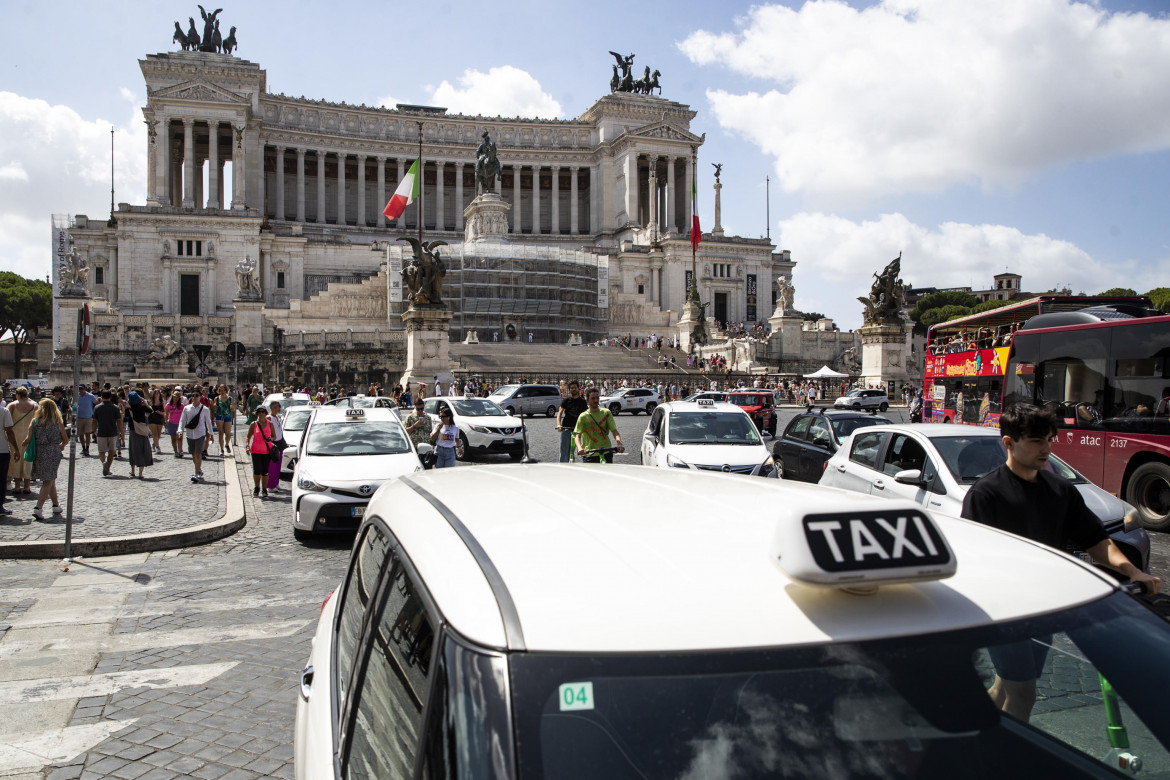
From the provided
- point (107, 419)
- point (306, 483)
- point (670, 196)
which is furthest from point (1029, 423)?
point (670, 196)

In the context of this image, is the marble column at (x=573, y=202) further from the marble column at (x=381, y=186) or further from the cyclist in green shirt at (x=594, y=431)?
the cyclist in green shirt at (x=594, y=431)

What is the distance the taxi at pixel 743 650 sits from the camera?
1.56 m

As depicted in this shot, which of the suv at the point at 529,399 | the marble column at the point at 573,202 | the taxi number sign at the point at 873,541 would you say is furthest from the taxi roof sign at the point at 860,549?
the marble column at the point at 573,202

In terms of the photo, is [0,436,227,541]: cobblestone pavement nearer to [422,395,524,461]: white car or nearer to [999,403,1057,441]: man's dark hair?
[422,395,524,461]: white car

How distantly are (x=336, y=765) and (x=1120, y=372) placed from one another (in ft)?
44.1

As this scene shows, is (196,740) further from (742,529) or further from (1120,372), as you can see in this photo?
(1120,372)

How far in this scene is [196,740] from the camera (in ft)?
14.9

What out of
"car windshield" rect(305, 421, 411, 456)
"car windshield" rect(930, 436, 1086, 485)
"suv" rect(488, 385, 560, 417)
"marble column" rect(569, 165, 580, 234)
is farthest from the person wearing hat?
"marble column" rect(569, 165, 580, 234)

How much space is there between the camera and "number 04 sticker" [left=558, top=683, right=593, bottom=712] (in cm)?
153

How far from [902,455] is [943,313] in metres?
89.2

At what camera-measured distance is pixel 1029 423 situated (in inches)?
162

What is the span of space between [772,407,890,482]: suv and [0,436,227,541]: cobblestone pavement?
8491 millimetres

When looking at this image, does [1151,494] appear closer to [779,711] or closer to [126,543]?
[779,711]

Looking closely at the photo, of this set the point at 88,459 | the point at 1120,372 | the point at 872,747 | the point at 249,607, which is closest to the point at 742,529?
the point at 872,747
